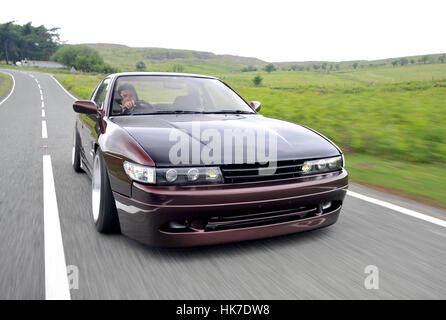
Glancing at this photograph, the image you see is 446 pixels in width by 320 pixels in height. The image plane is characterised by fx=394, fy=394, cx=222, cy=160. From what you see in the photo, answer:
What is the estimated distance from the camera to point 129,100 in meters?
4.08

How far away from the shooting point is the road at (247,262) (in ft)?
7.66

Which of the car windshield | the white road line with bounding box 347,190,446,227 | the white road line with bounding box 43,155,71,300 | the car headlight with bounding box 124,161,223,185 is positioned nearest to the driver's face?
the car windshield

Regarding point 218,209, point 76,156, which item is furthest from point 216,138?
point 76,156

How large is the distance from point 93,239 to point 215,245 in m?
1.01

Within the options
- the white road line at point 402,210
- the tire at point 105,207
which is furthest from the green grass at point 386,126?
the tire at point 105,207

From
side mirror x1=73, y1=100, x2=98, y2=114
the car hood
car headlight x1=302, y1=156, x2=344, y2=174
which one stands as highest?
side mirror x1=73, y1=100, x2=98, y2=114

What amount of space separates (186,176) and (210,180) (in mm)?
163

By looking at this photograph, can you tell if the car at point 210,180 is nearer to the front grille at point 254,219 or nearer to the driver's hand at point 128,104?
the front grille at point 254,219

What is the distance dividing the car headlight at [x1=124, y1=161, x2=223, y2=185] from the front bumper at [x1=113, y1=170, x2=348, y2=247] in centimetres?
4

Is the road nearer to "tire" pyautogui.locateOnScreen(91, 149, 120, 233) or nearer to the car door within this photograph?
"tire" pyautogui.locateOnScreen(91, 149, 120, 233)

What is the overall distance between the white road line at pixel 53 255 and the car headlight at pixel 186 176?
0.85 m

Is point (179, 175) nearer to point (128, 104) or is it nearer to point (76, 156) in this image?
point (128, 104)

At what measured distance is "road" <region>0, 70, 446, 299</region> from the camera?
233 cm
